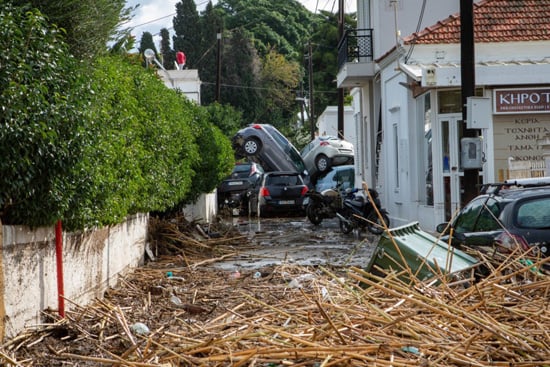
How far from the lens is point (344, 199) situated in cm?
2616

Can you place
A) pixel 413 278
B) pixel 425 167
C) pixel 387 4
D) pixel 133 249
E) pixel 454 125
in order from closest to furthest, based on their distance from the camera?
pixel 413 278
pixel 133 249
pixel 454 125
pixel 425 167
pixel 387 4

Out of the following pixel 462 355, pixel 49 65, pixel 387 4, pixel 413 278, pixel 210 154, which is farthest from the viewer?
pixel 387 4

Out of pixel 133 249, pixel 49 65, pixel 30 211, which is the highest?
pixel 49 65

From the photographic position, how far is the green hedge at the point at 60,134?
801cm

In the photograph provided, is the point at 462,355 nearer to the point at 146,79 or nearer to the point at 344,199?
the point at 146,79

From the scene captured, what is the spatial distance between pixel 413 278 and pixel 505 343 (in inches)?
47.3

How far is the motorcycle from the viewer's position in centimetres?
→ 2855

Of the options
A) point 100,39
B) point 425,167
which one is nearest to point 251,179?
point 425,167

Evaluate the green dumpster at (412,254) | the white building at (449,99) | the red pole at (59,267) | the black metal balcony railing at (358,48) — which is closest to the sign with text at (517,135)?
the white building at (449,99)

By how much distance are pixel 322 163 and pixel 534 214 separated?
1201 inches

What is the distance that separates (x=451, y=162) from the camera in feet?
77.2

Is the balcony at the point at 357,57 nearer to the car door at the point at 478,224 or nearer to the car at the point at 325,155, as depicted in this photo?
the car at the point at 325,155

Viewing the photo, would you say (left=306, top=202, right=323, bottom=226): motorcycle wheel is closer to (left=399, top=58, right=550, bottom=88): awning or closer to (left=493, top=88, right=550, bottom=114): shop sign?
(left=399, top=58, right=550, bottom=88): awning

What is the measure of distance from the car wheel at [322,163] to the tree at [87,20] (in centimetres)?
3064
